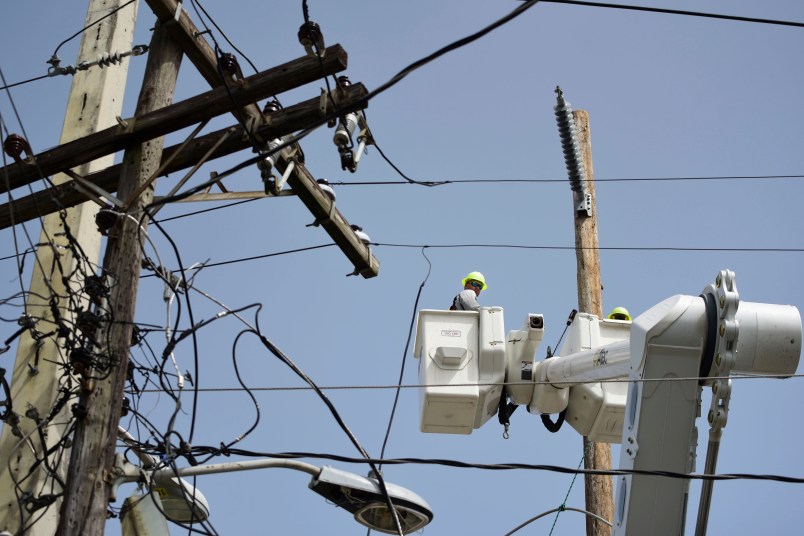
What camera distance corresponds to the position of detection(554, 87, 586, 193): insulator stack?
1248 cm

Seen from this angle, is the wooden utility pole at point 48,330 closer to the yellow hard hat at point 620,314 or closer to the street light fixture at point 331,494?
the street light fixture at point 331,494

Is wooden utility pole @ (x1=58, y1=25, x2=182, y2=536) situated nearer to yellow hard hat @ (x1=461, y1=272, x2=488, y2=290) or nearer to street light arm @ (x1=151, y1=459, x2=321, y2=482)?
street light arm @ (x1=151, y1=459, x2=321, y2=482)

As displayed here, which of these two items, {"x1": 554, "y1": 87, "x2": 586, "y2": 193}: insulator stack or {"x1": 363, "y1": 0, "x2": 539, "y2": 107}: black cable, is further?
{"x1": 554, "y1": 87, "x2": 586, "y2": 193}: insulator stack

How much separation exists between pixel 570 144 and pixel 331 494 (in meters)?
6.54

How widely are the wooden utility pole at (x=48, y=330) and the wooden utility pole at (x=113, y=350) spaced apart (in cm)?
26

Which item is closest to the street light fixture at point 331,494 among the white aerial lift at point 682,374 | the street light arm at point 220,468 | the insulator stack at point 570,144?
the street light arm at point 220,468

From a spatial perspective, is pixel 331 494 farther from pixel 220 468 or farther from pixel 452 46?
pixel 452 46

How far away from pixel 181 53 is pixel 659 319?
3746 mm

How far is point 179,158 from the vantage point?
25.2 ft

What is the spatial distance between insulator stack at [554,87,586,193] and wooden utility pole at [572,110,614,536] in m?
0.13

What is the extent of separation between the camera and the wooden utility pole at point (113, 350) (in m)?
6.05

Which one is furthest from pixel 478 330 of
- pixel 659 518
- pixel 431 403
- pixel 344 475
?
pixel 659 518

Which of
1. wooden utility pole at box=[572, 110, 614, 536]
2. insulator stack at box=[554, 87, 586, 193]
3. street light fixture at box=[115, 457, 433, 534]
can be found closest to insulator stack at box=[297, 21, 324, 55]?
street light fixture at box=[115, 457, 433, 534]

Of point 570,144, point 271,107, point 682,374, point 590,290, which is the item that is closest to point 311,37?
point 271,107
